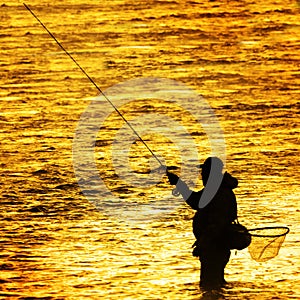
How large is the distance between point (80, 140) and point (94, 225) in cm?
455

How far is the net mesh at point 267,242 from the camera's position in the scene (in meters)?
10.2

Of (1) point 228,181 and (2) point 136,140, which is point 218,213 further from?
(2) point 136,140

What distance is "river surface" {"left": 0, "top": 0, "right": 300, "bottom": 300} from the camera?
11.2 m

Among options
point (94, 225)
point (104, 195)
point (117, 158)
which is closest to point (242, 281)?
point (94, 225)

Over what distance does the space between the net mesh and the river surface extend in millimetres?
325

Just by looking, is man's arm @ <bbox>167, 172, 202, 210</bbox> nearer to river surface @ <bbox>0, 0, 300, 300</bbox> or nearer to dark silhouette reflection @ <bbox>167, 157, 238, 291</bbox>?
dark silhouette reflection @ <bbox>167, 157, 238, 291</bbox>

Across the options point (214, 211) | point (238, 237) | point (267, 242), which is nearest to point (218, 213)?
point (214, 211)

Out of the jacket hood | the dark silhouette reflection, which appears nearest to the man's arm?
the dark silhouette reflection

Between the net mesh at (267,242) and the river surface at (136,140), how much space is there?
33 cm

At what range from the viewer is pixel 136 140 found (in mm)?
17391

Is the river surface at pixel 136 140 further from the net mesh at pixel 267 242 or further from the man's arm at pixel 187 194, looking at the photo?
the man's arm at pixel 187 194

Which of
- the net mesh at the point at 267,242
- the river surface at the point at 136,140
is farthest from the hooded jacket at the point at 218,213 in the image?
the river surface at the point at 136,140

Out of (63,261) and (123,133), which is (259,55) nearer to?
(123,133)

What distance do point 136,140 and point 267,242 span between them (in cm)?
725
